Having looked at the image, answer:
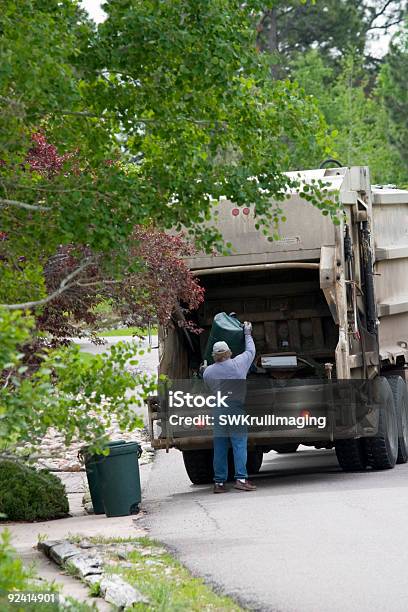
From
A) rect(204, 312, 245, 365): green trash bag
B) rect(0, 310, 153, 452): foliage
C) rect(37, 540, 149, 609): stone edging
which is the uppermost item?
rect(204, 312, 245, 365): green trash bag

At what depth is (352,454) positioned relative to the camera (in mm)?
15055

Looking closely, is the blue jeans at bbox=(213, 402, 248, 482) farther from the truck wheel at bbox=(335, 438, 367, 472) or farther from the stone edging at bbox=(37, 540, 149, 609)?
the stone edging at bbox=(37, 540, 149, 609)

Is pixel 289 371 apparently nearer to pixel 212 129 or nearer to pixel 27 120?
pixel 212 129

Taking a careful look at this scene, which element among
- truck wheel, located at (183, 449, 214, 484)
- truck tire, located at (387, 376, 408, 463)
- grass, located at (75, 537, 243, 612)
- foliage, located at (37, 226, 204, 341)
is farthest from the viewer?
truck tire, located at (387, 376, 408, 463)

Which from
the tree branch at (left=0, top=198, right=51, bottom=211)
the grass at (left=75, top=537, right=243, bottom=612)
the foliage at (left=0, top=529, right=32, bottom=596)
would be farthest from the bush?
the foliage at (left=0, top=529, right=32, bottom=596)

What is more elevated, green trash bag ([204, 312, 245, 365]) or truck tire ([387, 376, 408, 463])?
green trash bag ([204, 312, 245, 365])

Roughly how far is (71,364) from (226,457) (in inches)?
275

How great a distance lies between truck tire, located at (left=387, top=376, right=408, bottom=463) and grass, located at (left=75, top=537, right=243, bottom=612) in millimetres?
6067

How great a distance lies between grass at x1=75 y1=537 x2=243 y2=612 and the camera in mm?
7891

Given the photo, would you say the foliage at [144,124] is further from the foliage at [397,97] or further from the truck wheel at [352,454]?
the foliage at [397,97]

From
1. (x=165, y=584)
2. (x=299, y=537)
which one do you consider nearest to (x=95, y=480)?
(x=299, y=537)

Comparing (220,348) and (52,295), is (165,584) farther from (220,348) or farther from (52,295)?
(220,348)

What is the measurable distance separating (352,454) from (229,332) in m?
1.94

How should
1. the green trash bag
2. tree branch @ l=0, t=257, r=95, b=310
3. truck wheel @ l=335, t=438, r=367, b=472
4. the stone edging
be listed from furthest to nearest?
1. truck wheel @ l=335, t=438, r=367, b=472
2. the green trash bag
3. tree branch @ l=0, t=257, r=95, b=310
4. the stone edging
